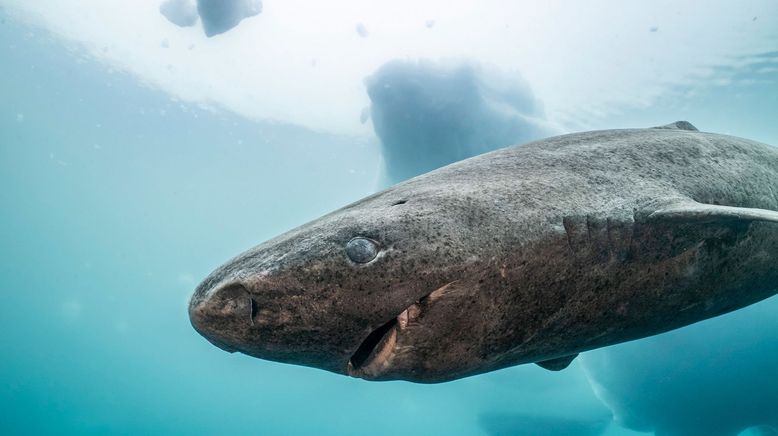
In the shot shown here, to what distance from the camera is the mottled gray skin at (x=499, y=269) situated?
1938 millimetres

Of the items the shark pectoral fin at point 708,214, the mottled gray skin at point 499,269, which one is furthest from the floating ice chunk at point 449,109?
the shark pectoral fin at point 708,214

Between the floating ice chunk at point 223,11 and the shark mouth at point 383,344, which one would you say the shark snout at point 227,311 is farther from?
the floating ice chunk at point 223,11

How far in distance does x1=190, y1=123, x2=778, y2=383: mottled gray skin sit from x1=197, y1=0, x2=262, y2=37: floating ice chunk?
18.8 meters

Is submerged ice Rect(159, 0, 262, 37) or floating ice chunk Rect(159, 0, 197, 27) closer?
submerged ice Rect(159, 0, 262, 37)

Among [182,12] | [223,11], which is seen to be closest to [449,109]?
[223,11]

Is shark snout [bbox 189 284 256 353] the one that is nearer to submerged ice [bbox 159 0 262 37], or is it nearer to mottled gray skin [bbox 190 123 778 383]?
mottled gray skin [bbox 190 123 778 383]

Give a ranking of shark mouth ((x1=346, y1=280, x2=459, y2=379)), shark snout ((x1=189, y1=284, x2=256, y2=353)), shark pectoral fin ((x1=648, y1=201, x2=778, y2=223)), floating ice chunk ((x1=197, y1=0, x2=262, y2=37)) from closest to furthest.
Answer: shark snout ((x1=189, y1=284, x2=256, y2=353)) < shark mouth ((x1=346, y1=280, x2=459, y2=379)) < shark pectoral fin ((x1=648, y1=201, x2=778, y2=223)) < floating ice chunk ((x1=197, y1=0, x2=262, y2=37))

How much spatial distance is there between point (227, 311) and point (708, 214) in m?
2.59

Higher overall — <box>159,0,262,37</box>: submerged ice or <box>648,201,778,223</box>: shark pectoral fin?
<box>159,0,262,37</box>: submerged ice

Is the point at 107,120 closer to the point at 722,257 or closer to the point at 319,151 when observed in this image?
the point at 319,151

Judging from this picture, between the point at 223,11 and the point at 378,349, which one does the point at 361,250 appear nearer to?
the point at 378,349

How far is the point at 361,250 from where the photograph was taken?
78.0 inches

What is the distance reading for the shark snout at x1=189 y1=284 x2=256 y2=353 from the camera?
188 cm

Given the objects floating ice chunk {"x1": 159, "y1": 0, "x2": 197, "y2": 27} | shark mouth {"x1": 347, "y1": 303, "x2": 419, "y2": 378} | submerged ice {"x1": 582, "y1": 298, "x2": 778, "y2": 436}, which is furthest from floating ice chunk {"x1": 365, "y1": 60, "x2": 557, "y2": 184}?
shark mouth {"x1": 347, "y1": 303, "x2": 419, "y2": 378}
